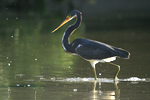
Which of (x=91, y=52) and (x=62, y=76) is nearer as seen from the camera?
(x=91, y=52)

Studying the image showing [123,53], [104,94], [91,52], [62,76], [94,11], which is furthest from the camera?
[94,11]

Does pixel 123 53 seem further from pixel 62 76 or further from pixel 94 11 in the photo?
pixel 94 11

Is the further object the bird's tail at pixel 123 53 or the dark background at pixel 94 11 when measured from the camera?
the dark background at pixel 94 11

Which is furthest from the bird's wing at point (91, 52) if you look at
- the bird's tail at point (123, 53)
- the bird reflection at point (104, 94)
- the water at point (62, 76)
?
the bird reflection at point (104, 94)

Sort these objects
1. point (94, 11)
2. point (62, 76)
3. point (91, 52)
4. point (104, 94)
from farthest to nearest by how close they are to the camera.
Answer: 1. point (94, 11)
2. point (62, 76)
3. point (91, 52)
4. point (104, 94)

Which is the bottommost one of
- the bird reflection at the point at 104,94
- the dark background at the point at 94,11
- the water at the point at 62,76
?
the bird reflection at the point at 104,94

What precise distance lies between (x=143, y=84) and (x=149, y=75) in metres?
1.46

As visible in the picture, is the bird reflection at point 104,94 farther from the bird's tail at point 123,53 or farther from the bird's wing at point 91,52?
the bird's wing at point 91,52

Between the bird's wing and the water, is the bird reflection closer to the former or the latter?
the water

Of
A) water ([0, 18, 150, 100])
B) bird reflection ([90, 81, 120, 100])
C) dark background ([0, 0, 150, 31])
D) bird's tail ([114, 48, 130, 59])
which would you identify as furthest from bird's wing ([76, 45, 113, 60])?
dark background ([0, 0, 150, 31])

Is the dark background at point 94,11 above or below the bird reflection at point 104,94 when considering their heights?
above

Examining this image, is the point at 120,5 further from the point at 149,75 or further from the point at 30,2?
the point at 149,75

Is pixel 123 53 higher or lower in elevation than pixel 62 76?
higher

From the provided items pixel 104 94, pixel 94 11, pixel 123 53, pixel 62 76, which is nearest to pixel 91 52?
pixel 123 53
